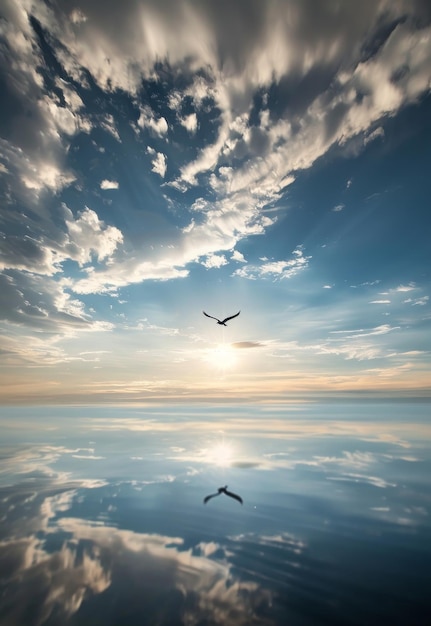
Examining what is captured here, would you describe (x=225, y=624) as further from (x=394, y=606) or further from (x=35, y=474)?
(x=35, y=474)

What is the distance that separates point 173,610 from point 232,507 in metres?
27.1

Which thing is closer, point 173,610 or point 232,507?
point 173,610

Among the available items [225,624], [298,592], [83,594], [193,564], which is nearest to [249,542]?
[193,564]

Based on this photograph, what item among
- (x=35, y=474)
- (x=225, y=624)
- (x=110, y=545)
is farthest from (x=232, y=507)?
(x=35, y=474)

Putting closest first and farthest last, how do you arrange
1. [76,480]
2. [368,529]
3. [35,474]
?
[368,529] < [76,480] < [35,474]

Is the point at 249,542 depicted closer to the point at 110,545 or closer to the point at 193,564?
the point at 193,564

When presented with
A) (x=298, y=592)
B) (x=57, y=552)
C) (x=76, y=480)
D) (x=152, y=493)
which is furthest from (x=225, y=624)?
(x=76, y=480)

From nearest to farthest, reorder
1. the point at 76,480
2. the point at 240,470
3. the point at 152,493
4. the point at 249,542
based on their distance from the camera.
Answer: the point at 249,542 → the point at 152,493 → the point at 76,480 → the point at 240,470

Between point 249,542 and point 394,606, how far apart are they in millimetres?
15552

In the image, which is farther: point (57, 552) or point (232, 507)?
point (232, 507)

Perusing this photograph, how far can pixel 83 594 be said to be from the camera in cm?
2233

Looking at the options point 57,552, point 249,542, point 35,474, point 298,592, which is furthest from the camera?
point 35,474

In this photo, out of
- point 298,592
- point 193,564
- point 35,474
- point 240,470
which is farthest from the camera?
point 240,470

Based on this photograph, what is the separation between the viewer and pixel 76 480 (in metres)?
63.6
